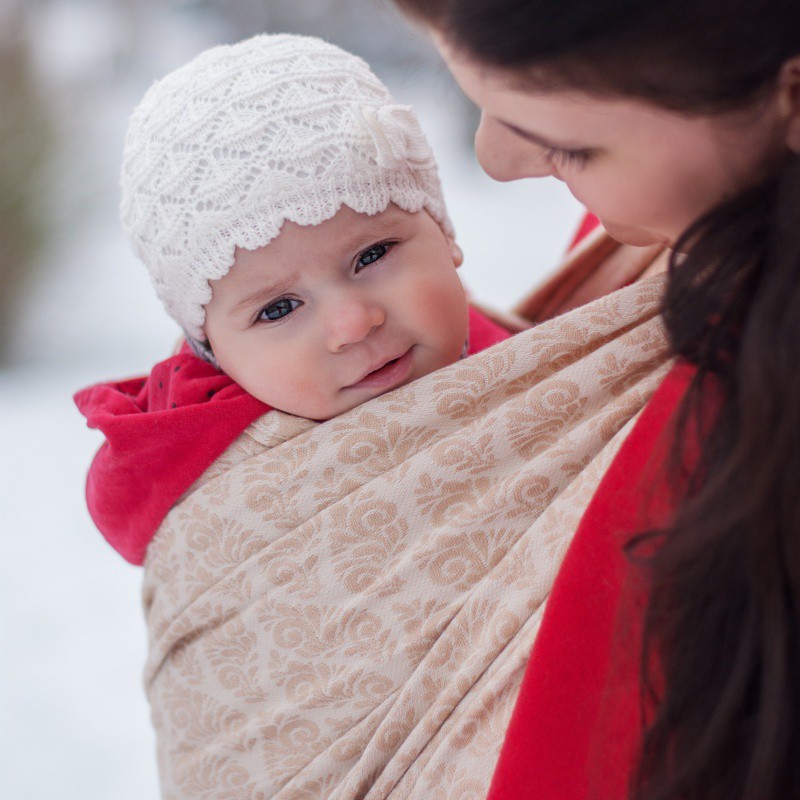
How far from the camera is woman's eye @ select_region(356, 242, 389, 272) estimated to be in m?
0.90

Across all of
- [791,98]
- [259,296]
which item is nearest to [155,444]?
[259,296]

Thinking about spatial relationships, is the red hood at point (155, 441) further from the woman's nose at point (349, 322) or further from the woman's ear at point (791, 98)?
the woman's ear at point (791, 98)

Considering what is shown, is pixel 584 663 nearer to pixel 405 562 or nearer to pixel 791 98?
pixel 405 562

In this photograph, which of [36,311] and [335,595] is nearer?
[335,595]

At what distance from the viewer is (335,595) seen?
792 millimetres

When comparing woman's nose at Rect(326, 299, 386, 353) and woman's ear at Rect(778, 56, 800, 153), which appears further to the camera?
woman's nose at Rect(326, 299, 386, 353)

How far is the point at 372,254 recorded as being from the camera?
0.91m

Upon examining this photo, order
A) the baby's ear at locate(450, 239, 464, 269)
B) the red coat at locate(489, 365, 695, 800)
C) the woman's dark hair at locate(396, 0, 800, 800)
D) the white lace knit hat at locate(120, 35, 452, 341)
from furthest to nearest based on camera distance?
the baby's ear at locate(450, 239, 464, 269), the white lace knit hat at locate(120, 35, 452, 341), the red coat at locate(489, 365, 695, 800), the woman's dark hair at locate(396, 0, 800, 800)

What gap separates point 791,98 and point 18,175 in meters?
2.35

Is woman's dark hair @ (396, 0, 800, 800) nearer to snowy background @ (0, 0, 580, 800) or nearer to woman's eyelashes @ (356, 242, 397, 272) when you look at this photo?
woman's eyelashes @ (356, 242, 397, 272)

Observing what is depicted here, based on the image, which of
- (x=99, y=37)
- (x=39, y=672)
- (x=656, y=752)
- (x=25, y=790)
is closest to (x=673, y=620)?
(x=656, y=752)

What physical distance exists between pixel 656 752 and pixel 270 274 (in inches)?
21.0

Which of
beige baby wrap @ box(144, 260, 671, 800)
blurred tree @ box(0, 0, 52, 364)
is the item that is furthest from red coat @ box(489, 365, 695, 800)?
blurred tree @ box(0, 0, 52, 364)

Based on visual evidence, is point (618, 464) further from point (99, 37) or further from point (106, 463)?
point (99, 37)
